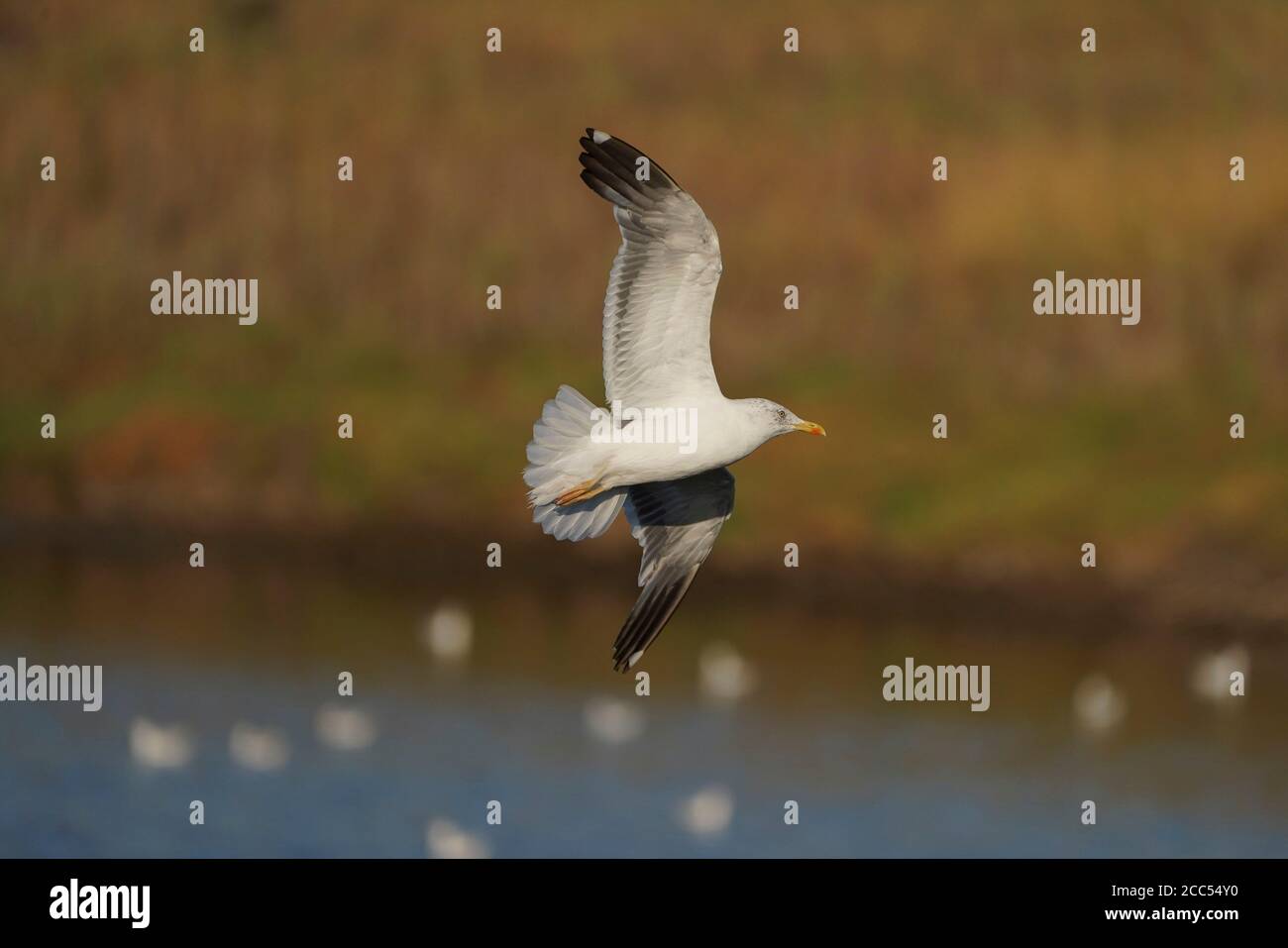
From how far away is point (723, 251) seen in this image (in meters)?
24.0

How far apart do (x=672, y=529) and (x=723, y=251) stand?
479 inches

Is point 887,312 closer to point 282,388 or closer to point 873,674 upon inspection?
point 873,674

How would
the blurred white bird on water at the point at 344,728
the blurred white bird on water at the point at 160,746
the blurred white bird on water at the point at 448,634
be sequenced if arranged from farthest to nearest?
1. the blurred white bird on water at the point at 448,634
2. the blurred white bird on water at the point at 344,728
3. the blurred white bird on water at the point at 160,746

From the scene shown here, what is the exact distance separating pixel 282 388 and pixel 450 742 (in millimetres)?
6710

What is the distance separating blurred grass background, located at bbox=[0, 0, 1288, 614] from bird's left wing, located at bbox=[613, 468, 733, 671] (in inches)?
416

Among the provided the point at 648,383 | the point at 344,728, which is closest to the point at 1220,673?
the point at 344,728

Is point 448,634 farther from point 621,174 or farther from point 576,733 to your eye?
point 621,174

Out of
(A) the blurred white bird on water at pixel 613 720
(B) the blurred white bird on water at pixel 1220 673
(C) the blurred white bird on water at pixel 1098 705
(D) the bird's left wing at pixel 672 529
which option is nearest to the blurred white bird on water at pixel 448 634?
(A) the blurred white bird on water at pixel 613 720

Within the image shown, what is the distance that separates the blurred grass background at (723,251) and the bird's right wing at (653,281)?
11428 millimetres

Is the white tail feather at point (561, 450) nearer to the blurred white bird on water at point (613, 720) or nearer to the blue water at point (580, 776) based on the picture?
the blue water at point (580, 776)

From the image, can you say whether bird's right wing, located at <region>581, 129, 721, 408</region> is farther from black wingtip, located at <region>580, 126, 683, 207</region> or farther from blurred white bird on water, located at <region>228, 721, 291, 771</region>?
blurred white bird on water, located at <region>228, 721, 291, 771</region>

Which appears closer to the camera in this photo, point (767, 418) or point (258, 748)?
point (767, 418)

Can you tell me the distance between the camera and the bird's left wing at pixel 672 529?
1198 cm

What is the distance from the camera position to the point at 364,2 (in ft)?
92.4
